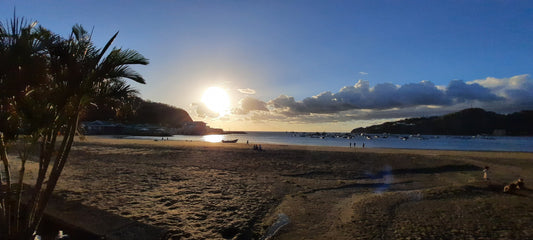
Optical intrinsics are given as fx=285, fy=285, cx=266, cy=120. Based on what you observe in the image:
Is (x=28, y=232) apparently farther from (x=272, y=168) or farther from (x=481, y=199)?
(x=272, y=168)

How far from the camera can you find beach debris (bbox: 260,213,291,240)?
253 inches

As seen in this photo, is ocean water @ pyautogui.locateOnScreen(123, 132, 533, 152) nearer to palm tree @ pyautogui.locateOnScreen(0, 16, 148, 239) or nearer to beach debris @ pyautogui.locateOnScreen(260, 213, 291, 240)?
beach debris @ pyautogui.locateOnScreen(260, 213, 291, 240)

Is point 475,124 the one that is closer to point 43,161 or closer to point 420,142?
point 420,142

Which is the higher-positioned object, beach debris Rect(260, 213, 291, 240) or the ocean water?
beach debris Rect(260, 213, 291, 240)

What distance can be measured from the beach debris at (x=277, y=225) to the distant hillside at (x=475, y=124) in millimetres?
165835

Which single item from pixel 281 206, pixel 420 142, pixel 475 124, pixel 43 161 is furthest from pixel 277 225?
pixel 475 124

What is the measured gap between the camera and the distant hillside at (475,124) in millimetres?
140625

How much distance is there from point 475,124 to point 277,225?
184077 mm

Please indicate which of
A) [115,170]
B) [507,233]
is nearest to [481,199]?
[507,233]

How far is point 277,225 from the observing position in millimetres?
7043

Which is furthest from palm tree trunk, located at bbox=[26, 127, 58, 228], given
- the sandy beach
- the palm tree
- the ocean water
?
the ocean water

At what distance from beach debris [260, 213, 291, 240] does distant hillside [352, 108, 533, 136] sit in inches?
6529

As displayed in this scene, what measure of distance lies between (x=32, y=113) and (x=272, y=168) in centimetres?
1468

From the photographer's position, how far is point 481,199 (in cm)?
935
